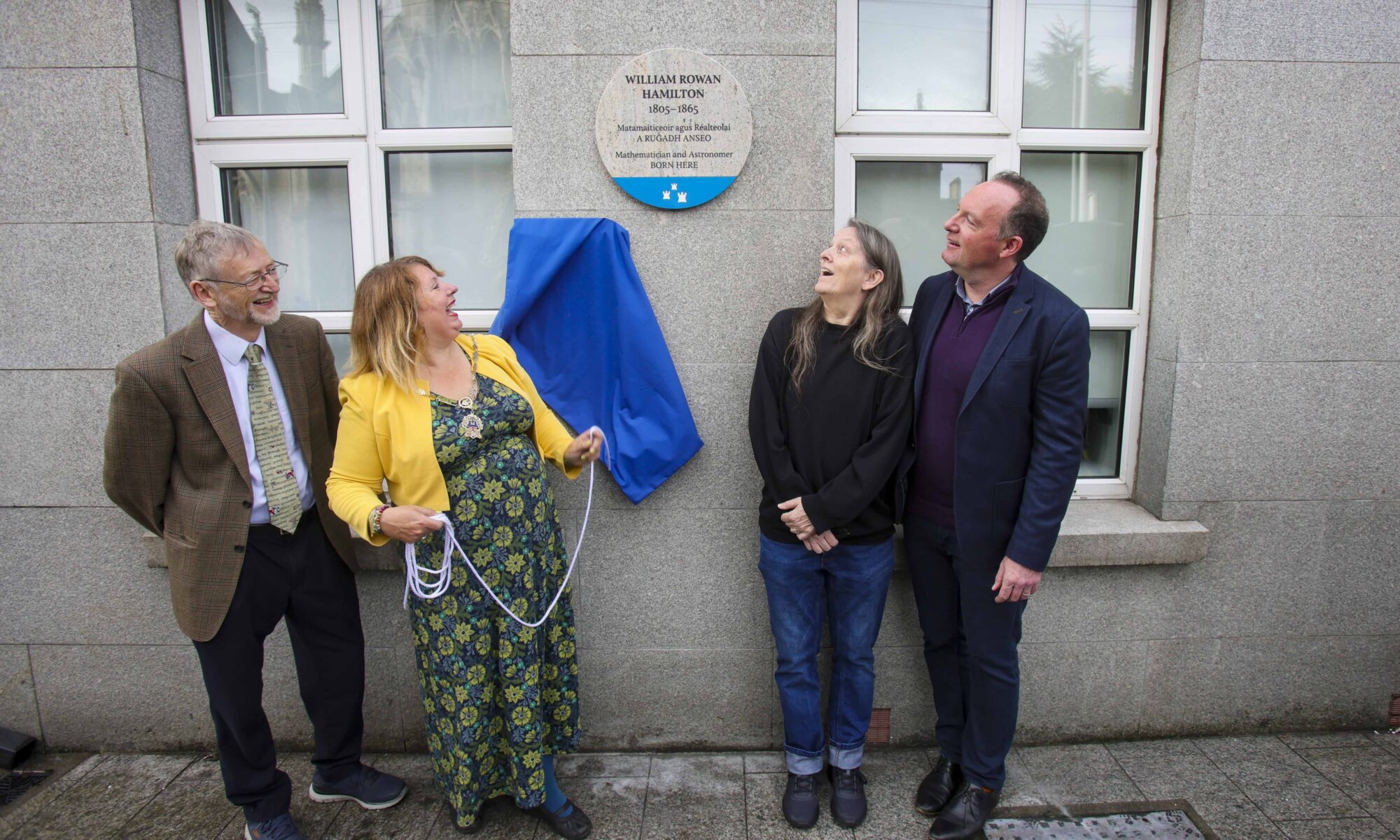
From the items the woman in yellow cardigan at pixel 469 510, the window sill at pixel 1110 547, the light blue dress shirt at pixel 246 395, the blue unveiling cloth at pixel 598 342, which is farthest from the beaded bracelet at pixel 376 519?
the blue unveiling cloth at pixel 598 342

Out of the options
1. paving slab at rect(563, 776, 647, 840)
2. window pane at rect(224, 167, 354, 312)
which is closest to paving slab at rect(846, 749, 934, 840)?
paving slab at rect(563, 776, 647, 840)

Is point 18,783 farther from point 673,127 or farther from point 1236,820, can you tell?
point 1236,820

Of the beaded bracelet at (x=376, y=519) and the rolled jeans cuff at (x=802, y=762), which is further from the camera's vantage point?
the rolled jeans cuff at (x=802, y=762)

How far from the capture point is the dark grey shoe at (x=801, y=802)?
108 inches

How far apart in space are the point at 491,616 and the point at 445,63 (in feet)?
7.21

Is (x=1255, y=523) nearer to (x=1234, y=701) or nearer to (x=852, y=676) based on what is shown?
(x=1234, y=701)

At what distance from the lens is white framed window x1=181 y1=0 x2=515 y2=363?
318 centimetres

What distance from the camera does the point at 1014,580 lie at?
251cm

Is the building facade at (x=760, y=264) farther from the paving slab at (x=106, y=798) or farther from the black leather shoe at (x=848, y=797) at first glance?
the black leather shoe at (x=848, y=797)

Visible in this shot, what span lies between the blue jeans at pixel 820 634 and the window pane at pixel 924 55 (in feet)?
5.80

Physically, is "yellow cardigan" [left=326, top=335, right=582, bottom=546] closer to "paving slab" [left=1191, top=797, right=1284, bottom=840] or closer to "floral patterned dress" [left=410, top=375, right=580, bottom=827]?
"floral patterned dress" [left=410, top=375, right=580, bottom=827]

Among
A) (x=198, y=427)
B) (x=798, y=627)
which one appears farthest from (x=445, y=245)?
(x=798, y=627)

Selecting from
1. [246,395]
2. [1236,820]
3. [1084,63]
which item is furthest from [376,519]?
[1084,63]

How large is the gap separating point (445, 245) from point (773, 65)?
1.49 meters
